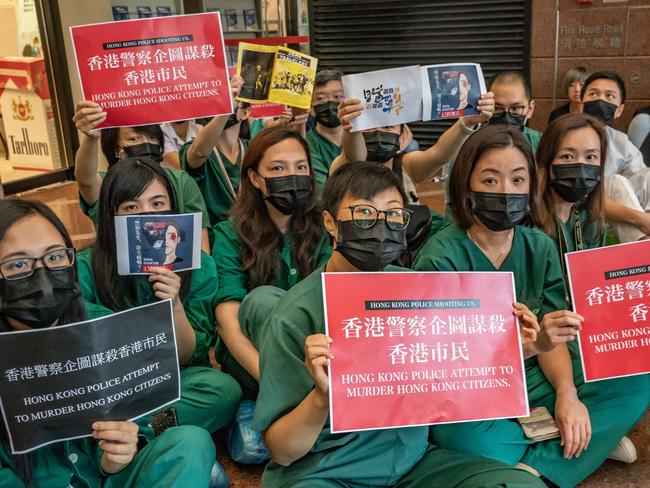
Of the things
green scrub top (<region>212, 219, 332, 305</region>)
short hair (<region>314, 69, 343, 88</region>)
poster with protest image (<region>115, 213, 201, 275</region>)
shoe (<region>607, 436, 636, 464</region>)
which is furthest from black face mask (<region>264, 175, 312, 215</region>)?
shoe (<region>607, 436, 636, 464</region>)

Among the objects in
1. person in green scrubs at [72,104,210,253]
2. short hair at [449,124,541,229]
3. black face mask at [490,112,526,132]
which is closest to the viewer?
short hair at [449,124,541,229]

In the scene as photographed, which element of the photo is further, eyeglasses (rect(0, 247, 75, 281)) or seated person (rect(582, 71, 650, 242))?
seated person (rect(582, 71, 650, 242))

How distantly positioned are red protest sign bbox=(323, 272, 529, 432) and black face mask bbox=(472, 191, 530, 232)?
54 centimetres

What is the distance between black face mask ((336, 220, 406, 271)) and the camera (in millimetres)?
1628

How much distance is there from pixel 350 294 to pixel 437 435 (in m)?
0.65

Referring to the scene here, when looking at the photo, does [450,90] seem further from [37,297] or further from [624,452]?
[37,297]

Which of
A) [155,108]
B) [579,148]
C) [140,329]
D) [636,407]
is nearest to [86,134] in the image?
[155,108]

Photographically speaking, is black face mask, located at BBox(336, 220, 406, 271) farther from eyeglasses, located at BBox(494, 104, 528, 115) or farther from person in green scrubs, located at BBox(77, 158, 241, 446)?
eyeglasses, located at BBox(494, 104, 528, 115)

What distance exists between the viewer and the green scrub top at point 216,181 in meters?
3.30

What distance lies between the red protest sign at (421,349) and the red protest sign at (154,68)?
4.63 feet

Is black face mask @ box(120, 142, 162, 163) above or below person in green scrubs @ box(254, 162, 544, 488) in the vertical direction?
above

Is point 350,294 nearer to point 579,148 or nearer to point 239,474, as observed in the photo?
point 239,474

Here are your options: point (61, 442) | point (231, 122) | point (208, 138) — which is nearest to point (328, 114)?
point (231, 122)

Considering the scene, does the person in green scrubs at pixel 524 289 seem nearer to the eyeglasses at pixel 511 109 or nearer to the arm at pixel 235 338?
the arm at pixel 235 338
